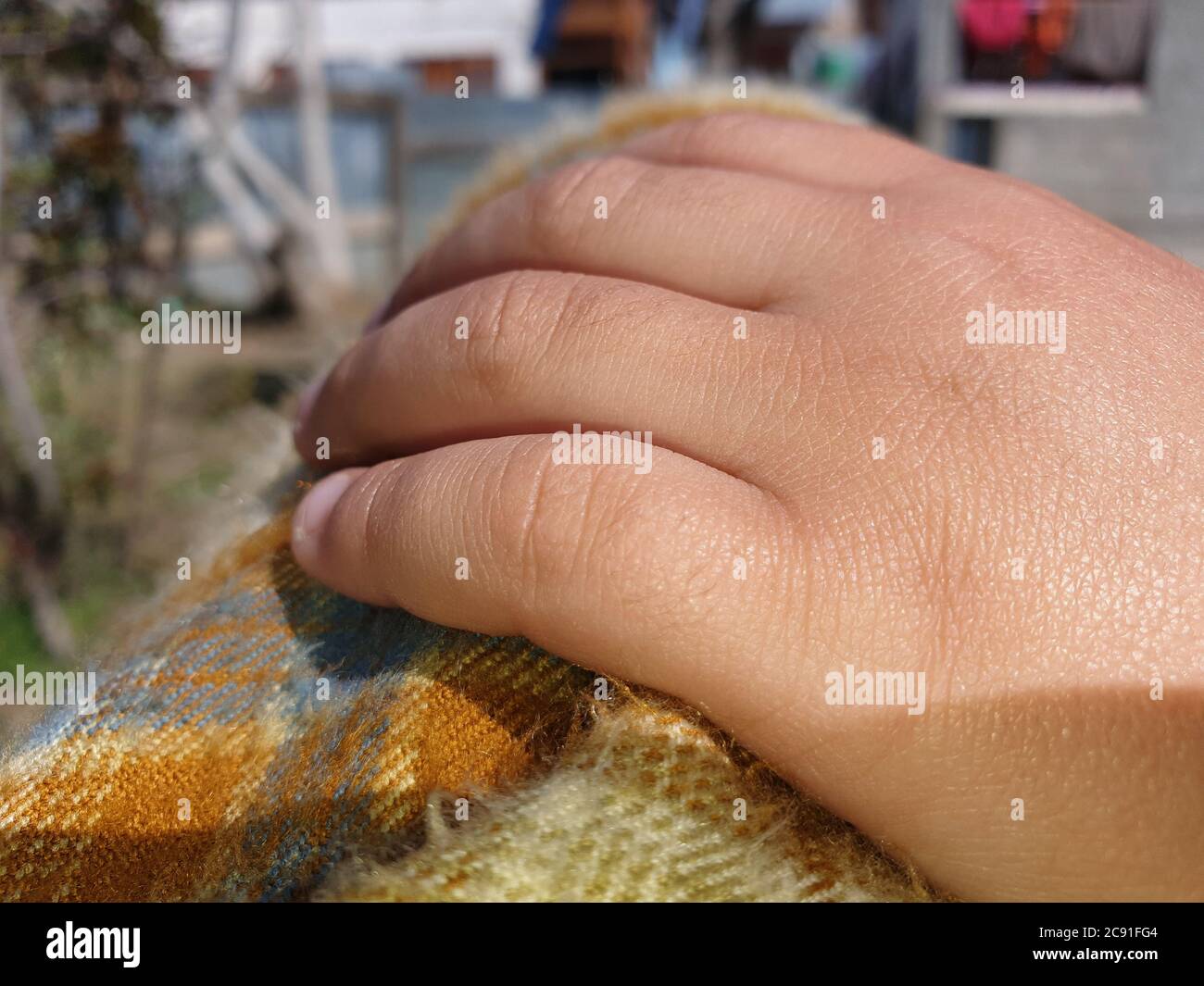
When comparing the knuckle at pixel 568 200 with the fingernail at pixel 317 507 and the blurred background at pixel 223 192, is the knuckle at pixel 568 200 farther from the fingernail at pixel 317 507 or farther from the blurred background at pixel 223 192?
the blurred background at pixel 223 192

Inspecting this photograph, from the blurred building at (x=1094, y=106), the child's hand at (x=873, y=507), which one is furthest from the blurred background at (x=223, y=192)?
the child's hand at (x=873, y=507)

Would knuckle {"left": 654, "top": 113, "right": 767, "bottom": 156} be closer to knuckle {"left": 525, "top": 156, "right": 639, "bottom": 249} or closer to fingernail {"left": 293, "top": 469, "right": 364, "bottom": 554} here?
knuckle {"left": 525, "top": 156, "right": 639, "bottom": 249}

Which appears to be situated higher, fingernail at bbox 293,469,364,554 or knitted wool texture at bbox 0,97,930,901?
fingernail at bbox 293,469,364,554

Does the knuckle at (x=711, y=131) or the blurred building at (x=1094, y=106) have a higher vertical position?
the blurred building at (x=1094, y=106)

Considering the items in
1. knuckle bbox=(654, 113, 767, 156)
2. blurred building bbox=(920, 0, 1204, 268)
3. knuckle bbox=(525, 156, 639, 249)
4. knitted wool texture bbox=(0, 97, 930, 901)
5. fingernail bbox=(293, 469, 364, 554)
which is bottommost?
knitted wool texture bbox=(0, 97, 930, 901)

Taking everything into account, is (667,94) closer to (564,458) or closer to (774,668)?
(564,458)

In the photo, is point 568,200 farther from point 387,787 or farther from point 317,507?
point 387,787

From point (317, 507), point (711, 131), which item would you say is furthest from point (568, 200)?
point (317, 507)

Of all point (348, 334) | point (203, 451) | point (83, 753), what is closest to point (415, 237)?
point (203, 451)

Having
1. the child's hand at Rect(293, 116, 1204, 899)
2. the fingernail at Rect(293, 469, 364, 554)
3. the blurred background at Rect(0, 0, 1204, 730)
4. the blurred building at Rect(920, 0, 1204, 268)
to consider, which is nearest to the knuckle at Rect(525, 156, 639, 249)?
the child's hand at Rect(293, 116, 1204, 899)
